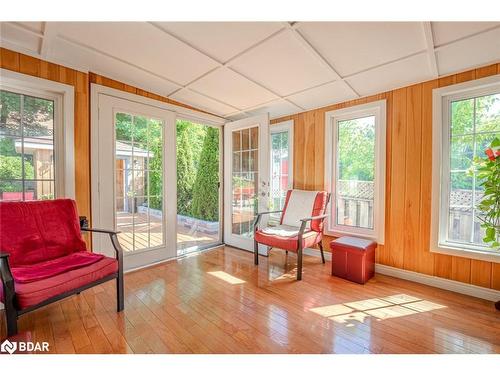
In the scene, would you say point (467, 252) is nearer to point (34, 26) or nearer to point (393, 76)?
point (393, 76)

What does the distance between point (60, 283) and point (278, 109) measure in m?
2.96

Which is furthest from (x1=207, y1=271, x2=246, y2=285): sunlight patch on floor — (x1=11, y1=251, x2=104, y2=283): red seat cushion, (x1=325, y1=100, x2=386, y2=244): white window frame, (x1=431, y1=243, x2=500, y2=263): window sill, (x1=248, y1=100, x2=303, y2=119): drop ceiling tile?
(x1=248, y1=100, x2=303, y2=119): drop ceiling tile

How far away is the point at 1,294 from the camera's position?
1422 mm

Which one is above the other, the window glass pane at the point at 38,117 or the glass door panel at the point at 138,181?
the window glass pane at the point at 38,117

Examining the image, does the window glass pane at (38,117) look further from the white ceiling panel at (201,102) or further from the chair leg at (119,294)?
the chair leg at (119,294)

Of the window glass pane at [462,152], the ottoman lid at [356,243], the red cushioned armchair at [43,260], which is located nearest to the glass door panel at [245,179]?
the ottoman lid at [356,243]

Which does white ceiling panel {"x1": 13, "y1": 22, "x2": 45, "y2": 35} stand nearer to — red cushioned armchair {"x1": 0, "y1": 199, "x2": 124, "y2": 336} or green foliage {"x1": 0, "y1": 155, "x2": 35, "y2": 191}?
green foliage {"x1": 0, "y1": 155, "x2": 35, "y2": 191}

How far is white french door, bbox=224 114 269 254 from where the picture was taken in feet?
10.6

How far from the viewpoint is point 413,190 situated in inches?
98.1

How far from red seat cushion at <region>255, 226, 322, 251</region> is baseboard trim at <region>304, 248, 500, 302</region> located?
78 cm

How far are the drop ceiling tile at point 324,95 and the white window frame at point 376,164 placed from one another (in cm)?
16

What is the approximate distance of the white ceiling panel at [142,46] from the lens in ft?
5.61

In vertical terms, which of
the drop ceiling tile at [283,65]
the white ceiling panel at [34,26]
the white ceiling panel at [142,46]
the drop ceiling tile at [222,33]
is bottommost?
the drop ceiling tile at [283,65]
